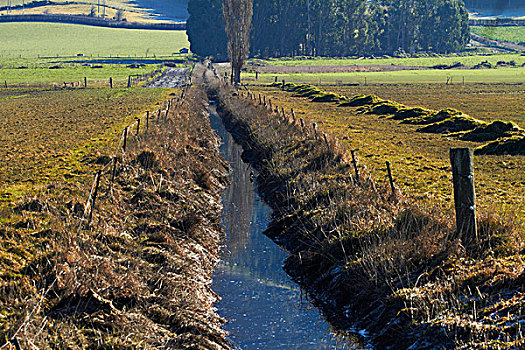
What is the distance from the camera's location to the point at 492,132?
96.3 ft

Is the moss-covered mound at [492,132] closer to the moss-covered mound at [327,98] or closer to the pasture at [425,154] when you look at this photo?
the pasture at [425,154]

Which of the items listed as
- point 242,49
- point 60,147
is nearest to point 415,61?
point 242,49

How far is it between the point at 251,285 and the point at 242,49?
55916 millimetres

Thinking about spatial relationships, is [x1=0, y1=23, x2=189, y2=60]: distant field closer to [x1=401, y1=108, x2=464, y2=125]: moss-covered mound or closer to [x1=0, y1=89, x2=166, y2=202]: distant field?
[x1=0, y1=89, x2=166, y2=202]: distant field

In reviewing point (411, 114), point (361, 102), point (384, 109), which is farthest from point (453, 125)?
point (361, 102)

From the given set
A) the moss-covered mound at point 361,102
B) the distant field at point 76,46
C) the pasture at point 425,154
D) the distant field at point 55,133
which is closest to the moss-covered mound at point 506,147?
the pasture at point 425,154

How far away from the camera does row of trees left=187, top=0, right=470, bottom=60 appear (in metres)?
133

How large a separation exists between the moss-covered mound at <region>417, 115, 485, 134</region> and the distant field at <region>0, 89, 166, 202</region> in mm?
16005

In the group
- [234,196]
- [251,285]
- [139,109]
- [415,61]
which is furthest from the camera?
[415,61]

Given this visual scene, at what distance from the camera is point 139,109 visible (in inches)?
1665

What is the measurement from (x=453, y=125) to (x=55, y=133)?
20.1m

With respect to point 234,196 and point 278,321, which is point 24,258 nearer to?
point 278,321

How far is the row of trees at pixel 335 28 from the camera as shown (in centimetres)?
13325

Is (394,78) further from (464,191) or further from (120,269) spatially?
(120,269)
